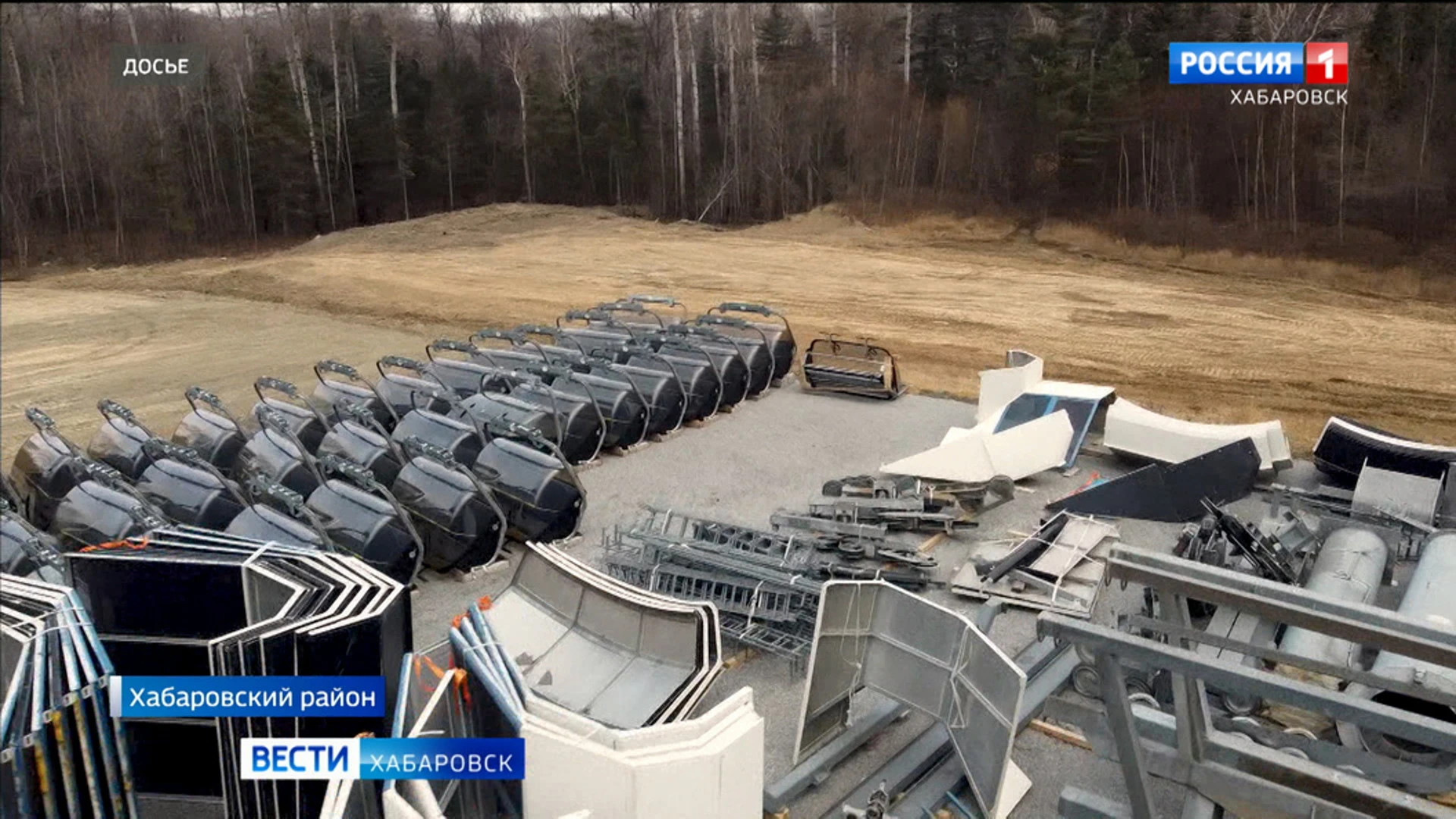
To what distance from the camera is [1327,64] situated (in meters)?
26.0

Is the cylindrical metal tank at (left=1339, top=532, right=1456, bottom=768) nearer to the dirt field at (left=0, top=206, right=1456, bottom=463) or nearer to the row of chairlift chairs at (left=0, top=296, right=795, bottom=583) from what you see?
the dirt field at (left=0, top=206, right=1456, bottom=463)

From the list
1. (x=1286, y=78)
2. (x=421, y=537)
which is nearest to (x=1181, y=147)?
(x=1286, y=78)

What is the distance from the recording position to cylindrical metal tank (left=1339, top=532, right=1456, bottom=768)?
18.8 feet

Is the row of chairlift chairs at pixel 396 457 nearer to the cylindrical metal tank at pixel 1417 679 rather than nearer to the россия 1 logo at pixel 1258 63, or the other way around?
the cylindrical metal tank at pixel 1417 679

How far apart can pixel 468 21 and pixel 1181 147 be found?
34.6 m

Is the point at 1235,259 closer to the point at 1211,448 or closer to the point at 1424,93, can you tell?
the point at 1424,93
